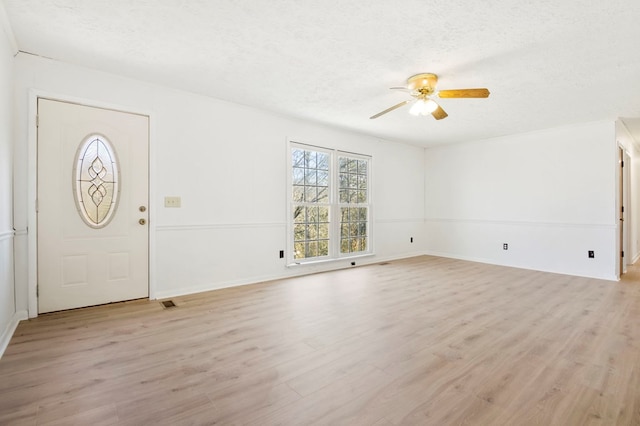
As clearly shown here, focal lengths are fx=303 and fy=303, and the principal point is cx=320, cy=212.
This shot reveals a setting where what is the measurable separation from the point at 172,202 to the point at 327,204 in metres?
2.50

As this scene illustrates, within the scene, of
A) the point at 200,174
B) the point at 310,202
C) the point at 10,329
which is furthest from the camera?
the point at 310,202

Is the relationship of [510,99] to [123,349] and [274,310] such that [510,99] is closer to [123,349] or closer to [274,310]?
[274,310]

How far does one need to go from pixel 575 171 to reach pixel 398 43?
4312mm

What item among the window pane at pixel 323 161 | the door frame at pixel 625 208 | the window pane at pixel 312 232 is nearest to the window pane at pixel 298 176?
the window pane at pixel 323 161

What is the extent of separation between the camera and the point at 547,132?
17.1 ft

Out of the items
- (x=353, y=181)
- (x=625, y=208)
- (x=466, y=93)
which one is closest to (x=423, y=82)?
(x=466, y=93)

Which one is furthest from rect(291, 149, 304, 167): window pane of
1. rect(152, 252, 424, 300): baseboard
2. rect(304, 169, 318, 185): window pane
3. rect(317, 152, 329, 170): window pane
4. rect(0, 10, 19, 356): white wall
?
rect(0, 10, 19, 356): white wall

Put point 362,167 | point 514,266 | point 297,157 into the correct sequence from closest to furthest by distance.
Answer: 1. point 297,157
2. point 514,266
3. point 362,167

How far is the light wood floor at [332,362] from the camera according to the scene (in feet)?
5.22

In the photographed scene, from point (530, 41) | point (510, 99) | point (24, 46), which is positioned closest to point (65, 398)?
point (24, 46)

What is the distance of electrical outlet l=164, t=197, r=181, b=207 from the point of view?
3625 millimetres

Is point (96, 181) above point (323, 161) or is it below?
below

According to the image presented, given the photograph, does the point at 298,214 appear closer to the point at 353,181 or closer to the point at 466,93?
the point at 353,181

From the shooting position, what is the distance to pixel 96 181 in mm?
3217
